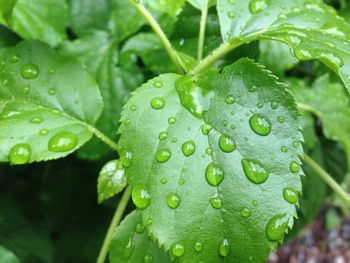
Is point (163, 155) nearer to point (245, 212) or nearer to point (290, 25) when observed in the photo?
point (245, 212)

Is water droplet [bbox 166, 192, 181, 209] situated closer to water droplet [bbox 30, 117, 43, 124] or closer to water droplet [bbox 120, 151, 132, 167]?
water droplet [bbox 120, 151, 132, 167]

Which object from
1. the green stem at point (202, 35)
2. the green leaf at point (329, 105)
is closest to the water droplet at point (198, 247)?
the green stem at point (202, 35)

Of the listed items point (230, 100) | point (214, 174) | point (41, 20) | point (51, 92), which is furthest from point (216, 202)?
point (41, 20)

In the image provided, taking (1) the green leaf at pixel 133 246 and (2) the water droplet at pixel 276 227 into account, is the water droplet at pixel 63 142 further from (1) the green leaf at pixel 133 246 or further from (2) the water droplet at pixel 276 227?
(2) the water droplet at pixel 276 227

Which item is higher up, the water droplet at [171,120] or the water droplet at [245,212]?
the water droplet at [171,120]

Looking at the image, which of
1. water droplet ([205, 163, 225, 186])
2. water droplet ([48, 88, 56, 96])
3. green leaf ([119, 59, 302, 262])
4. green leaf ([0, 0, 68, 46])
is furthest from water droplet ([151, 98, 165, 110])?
green leaf ([0, 0, 68, 46])
